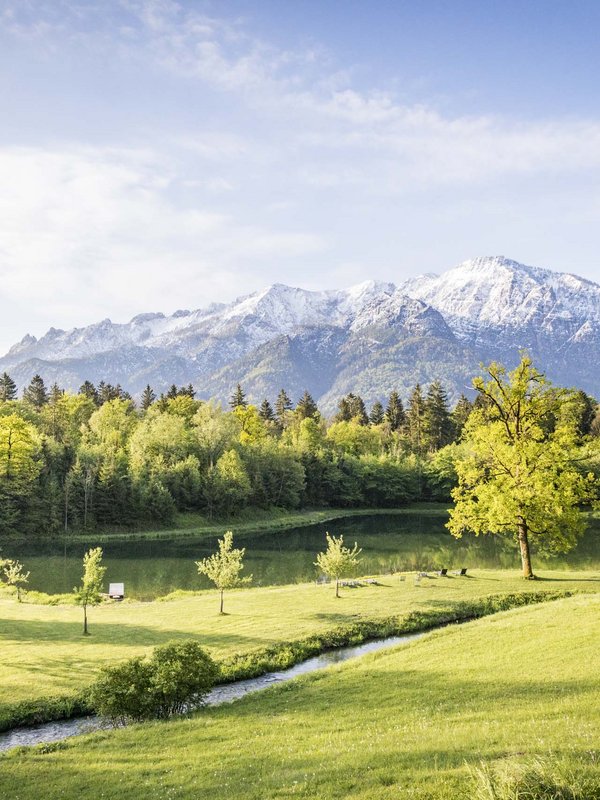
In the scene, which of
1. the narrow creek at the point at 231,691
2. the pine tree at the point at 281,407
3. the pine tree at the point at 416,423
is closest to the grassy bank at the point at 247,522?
the pine tree at the point at 416,423

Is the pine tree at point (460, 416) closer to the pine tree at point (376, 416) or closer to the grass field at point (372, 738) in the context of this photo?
the pine tree at point (376, 416)

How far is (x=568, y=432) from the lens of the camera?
41.4 meters

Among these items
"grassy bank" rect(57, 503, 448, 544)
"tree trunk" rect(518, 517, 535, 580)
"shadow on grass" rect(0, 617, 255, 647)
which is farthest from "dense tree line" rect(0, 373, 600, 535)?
"shadow on grass" rect(0, 617, 255, 647)

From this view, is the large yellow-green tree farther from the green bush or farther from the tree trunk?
the green bush

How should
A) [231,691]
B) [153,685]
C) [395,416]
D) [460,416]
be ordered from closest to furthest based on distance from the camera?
[153,685], [231,691], [460,416], [395,416]

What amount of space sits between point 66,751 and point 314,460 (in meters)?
106

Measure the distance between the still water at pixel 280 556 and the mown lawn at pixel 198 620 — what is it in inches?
396

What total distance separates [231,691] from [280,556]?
1742 inches

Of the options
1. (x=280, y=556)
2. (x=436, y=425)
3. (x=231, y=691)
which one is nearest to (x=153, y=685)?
(x=231, y=691)

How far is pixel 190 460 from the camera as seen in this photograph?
98.5m

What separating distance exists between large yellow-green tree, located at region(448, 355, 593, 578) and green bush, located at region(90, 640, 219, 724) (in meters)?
26.9

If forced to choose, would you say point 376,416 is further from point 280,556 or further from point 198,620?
point 198,620

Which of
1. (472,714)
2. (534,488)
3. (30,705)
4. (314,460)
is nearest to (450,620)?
(534,488)

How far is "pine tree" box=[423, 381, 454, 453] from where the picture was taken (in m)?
145
